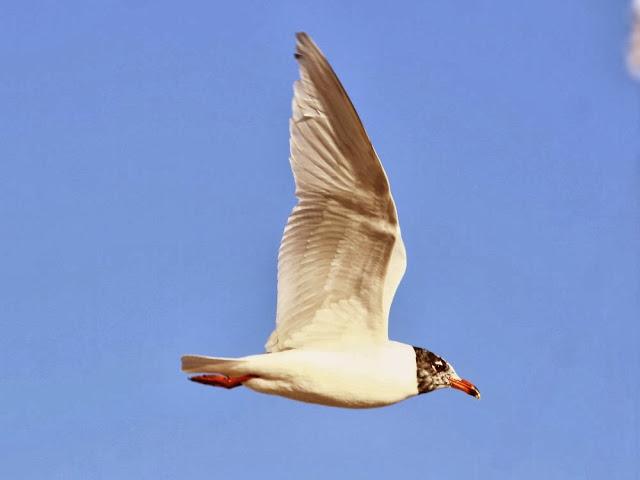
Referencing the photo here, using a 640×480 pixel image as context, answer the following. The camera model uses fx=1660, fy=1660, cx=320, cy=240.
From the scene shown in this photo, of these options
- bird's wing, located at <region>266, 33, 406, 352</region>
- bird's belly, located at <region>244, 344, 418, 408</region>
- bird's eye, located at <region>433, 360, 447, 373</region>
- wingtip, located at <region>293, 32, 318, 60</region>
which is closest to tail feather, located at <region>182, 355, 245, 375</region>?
bird's belly, located at <region>244, 344, 418, 408</region>

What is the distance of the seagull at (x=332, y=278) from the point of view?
1291 cm

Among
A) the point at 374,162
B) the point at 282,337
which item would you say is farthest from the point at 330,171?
the point at 282,337

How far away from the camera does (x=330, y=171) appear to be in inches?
516

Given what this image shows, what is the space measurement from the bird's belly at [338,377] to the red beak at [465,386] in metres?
0.63

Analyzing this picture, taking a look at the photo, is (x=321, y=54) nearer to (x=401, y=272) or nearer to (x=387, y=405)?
(x=401, y=272)

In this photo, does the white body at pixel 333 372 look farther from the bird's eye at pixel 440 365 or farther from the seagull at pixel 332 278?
the bird's eye at pixel 440 365

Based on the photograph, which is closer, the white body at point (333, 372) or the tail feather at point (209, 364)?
the tail feather at point (209, 364)

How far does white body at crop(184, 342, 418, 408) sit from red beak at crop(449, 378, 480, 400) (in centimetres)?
59

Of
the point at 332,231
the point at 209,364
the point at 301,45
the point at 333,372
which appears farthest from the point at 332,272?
the point at 301,45

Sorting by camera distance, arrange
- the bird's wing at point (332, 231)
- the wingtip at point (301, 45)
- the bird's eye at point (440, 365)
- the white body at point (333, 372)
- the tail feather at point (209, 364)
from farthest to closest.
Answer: the bird's eye at point (440, 365), the white body at point (333, 372), the tail feather at point (209, 364), the bird's wing at point (332, 231), the wingtip at point (301, 45)

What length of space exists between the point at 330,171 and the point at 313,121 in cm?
43

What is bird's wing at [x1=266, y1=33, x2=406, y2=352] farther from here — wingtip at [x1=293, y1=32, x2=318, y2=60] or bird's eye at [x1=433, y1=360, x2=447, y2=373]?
bird's eye at [x1=433, y1=360, x2=447, y2=373]

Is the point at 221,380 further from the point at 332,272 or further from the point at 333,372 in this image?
the point at 332,272

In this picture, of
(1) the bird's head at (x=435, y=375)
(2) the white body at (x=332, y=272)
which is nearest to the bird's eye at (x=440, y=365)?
(1) the bird's head at (x=435, y=375)
